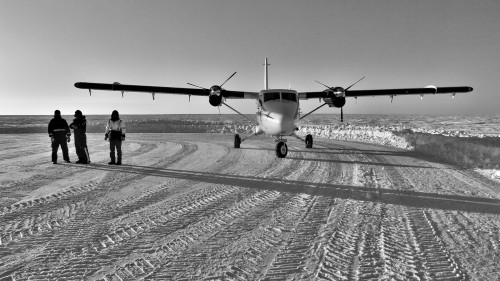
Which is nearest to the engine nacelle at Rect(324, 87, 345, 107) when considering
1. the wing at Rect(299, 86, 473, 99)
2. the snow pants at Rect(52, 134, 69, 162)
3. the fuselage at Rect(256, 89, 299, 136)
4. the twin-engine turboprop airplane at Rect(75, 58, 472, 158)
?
the twin-engine turboprop airplane at Rect(75, 58, 472, 158)

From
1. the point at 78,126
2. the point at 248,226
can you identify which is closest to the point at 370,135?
the point at 78,126

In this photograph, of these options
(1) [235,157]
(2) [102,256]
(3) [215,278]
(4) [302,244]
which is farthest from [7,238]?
(1) [235,157]

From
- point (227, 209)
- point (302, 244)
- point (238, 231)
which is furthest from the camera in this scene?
point (227, 209)

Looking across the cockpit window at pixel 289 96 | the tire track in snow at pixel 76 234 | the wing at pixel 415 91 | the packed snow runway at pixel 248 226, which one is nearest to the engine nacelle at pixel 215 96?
the cockpit window at pixel 289 96

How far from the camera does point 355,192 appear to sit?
681cm

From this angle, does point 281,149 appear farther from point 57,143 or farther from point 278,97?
point 57,143

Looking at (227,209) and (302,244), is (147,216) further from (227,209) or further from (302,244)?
(302,244)

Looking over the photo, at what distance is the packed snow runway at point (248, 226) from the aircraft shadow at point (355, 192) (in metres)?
0.03

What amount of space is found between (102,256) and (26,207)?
298cm

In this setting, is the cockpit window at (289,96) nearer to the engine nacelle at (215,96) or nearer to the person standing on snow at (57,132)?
the engine nacelle at (215,96)

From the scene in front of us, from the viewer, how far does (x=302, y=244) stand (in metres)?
3.95

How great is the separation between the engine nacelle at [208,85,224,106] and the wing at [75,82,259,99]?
2.77ft

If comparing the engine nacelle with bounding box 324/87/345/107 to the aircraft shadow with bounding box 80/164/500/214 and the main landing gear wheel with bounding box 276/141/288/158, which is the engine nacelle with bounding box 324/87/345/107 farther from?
the aircraft shadow with bounding box 80/164/500/214

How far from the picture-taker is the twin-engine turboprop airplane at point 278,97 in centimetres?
1268
